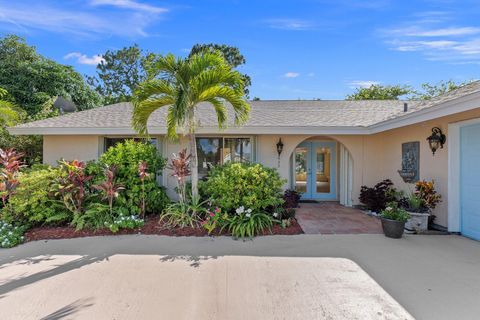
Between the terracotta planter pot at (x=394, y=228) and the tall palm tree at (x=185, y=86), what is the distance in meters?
4.04

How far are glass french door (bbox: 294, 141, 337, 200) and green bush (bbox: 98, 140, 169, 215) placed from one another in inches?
219

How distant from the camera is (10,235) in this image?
488cm

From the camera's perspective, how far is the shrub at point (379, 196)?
737 cm

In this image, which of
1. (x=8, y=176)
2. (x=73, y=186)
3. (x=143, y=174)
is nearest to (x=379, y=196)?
(x=143, y=174)

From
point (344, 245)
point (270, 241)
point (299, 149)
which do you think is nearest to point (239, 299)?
point (270, 241)

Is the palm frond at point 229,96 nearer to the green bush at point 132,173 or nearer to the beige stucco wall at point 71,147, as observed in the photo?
the green bush at point 132,173

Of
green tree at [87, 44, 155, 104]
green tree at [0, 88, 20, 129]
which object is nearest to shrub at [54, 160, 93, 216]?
green tree at [0, 88, 20, 129]

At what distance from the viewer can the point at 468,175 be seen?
512 centimetres

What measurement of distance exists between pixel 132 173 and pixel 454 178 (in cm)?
731

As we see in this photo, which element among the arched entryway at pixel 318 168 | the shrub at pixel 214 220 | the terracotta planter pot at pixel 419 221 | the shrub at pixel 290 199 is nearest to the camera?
the shrub at pixel 214 220

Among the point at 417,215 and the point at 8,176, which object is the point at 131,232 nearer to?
the point at 8,176

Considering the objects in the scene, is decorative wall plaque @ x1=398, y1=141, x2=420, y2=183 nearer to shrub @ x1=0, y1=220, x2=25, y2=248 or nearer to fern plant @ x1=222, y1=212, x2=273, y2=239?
fern plant @ x1=222, y1=212, x2=273, y2=239

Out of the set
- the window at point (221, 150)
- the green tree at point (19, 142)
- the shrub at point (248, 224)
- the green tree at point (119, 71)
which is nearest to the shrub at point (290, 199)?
the shrub at point (248, 224)

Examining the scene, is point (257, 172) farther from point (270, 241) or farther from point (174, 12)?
point (174, 12)
